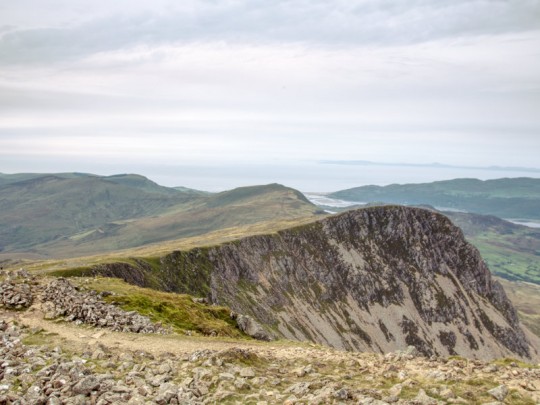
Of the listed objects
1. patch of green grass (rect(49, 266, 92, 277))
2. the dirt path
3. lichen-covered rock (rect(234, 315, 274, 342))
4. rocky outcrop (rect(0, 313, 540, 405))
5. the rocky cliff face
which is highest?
rocky outcrop (rect(0, 313, 540, 405))

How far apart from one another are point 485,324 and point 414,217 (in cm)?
5275

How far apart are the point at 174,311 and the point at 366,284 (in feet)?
402

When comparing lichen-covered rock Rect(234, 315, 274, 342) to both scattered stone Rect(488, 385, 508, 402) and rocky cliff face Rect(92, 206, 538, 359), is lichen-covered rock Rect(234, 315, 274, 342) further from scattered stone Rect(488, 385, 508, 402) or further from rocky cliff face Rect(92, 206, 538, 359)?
rocky cliff face Rect(92, 206, 538, 359)

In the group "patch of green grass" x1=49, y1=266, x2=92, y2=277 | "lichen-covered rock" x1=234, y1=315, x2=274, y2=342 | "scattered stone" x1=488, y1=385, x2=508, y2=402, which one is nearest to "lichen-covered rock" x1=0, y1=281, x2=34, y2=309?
"lichen-covered rock" x1=234, y1=315, x2=274, y2=342

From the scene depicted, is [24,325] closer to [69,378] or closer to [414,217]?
[69,378]

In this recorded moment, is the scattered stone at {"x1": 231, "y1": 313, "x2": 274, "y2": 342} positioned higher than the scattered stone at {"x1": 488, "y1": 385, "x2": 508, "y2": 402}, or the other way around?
the scattered stone at {"x1": 488, "y1": 385, "x2": 508, "y2": 402}

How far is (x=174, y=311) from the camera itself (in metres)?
48.5

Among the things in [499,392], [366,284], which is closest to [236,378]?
[499,392]

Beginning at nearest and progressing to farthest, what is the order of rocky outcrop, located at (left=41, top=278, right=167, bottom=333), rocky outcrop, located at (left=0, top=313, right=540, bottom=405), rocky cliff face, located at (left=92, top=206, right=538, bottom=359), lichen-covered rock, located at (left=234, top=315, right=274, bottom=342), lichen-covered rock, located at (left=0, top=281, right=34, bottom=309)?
rocky outcrop, located at (left=0, top=313, right=540, bottom=405), rocky outcrop, located at (left=41, top=278, right=167, bottom=333), lichen-covered rock, located at (left=0, top=281, right=34, bottom=309), lichen-covered rock, located at (left=234, top=315, right=274, bottom=342), rocky cliff face, located at (left=92, top=206, right=538, bottom=359)

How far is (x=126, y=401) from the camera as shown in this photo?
18.8 meters

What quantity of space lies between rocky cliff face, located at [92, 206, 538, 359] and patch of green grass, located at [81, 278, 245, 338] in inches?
1585

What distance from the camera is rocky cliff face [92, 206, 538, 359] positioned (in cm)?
11694

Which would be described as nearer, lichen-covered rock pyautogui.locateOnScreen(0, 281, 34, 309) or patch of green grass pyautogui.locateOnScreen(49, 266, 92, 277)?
lichen-covered rock pyautogui.locateOnScreen(0, 281, 34, 309)

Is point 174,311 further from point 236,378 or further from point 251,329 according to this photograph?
point 236,378
